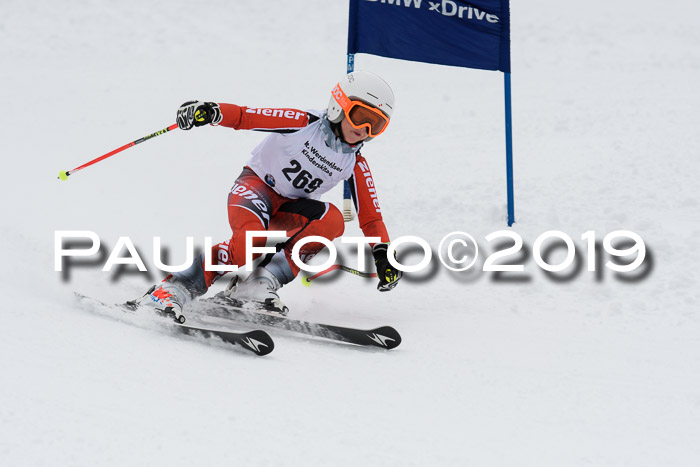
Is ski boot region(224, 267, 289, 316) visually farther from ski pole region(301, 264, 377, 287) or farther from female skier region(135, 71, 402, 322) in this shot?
ski pole region(301, 264, 377, 287)

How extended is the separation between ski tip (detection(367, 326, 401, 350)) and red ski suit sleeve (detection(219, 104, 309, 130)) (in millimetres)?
1347

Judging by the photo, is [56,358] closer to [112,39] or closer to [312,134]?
[312,134]

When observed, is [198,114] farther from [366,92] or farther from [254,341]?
[254,341]

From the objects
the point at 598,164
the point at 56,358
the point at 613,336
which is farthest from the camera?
the point at 598,164

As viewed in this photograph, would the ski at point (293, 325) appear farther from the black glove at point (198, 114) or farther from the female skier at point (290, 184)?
the black glove at point (198, 114)

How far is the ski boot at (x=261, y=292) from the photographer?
4.89 meters

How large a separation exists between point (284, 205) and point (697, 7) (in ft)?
43.1

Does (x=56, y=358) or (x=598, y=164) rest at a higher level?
(x=598, y=164)

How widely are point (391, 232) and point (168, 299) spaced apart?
2652 mm

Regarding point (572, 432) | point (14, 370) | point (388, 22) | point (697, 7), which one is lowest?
point (572, 432)

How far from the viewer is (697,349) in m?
4.43

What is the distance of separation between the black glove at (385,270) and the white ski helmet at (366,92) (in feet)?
2.68

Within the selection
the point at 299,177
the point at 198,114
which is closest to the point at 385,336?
the point at 299,177

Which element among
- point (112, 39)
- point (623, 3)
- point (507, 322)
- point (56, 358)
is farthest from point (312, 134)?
point (623, 3)
